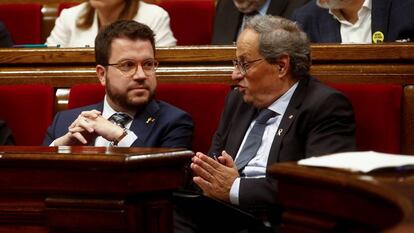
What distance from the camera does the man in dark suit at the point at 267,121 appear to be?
1.42 meters

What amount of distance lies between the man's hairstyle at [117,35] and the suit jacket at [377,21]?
1.45 ft

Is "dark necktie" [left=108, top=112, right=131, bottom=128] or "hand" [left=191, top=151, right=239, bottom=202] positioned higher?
"dark necktie" [left=108, top=112, right=131, bottom=128]

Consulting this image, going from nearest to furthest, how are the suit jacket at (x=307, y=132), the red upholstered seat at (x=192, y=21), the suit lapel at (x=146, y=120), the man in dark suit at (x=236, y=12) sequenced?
1. the suit jacket at (x=307, y=132)
2. the suit lapel at (x=146, y=120)
3. the man in dark suit at (x=236, y=12)
4. the red upholstered seat at (x=192, y=21)

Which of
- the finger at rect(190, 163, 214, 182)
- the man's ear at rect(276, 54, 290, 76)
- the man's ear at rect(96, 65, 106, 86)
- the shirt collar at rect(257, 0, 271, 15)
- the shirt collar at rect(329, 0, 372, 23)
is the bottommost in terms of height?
the finger at rect(190, 163, 214, 182)

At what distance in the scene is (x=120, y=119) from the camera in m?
1.66

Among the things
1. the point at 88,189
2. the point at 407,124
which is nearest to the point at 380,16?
the point at 407,124

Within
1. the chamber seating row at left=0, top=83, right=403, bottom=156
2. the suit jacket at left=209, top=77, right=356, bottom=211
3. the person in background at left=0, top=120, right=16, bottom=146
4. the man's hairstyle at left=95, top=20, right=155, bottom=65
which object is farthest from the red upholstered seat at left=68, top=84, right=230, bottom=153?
the person in background at left=0, top=120, right=16, bottom=146

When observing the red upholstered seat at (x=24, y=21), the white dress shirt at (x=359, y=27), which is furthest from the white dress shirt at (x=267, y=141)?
the red upholstered seat at (x=24, y=21)

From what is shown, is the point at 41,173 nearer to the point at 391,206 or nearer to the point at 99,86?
the point at 391,206

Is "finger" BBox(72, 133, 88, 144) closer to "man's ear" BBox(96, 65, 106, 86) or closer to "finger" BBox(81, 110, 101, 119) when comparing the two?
"finger" BBox(81, 110, 101, 119)

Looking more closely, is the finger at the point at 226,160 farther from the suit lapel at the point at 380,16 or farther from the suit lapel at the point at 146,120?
the suit lapel at the point at 380,16

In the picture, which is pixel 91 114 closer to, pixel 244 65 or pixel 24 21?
pixel 244 65

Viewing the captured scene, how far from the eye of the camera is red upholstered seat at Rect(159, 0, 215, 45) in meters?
2.35

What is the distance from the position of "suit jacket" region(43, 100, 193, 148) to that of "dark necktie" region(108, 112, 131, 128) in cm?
2
